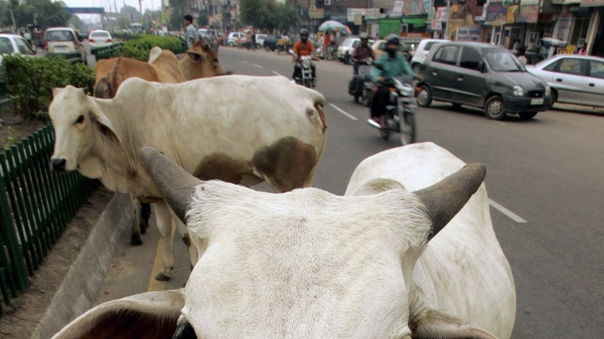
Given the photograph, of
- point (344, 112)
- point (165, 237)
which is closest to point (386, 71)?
point (344, 112)

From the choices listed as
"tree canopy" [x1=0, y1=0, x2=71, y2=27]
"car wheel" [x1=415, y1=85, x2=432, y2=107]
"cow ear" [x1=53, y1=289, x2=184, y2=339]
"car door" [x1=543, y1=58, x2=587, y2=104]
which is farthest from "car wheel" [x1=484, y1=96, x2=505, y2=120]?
"tree canopy" [x1=0, y1=0, x2=71, y2=27]

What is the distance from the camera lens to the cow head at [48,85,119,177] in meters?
3.66

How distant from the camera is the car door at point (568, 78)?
40.9ft

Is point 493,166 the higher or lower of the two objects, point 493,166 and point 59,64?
the lower

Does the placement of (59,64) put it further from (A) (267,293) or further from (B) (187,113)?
(A) (267,293)

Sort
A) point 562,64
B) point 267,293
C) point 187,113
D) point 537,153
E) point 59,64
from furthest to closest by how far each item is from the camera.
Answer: point 562,64, point 537,153, point 59,64, point 187,113, point 267,293

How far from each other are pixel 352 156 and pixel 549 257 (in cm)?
384

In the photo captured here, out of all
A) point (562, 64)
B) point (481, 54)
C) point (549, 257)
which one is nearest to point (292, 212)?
point (549, 257)

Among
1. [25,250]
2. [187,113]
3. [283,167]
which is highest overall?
[187,113]

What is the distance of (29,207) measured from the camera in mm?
3617

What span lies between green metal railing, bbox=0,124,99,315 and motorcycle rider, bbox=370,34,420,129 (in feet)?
19.6

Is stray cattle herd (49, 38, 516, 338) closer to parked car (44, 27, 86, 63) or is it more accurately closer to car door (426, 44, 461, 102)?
car door (426, 44, 461, 102)

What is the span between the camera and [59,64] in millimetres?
6641

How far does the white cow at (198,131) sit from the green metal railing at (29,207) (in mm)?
406
